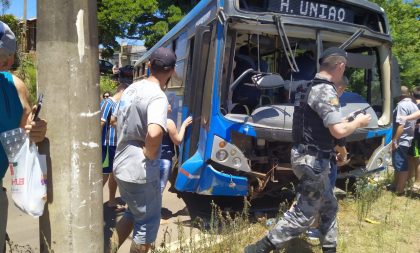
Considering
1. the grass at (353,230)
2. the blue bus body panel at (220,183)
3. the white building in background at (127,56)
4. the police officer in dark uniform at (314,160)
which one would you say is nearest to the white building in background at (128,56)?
→ the white building in background at (127,56)

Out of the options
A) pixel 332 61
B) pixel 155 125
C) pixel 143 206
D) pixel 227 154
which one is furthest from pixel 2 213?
pixel 332 61

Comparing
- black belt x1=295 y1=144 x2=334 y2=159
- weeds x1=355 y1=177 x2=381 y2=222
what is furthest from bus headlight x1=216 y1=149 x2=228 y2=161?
weeds x1=355 y1=177 x2=381 y2=222

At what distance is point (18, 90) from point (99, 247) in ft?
3.73

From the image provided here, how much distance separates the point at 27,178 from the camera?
7.90ft

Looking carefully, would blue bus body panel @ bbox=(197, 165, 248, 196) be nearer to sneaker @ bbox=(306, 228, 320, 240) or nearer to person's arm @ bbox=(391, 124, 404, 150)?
sneaker @ bbox=(306, 228, 320, 240)

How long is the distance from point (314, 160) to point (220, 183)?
156 centimetres

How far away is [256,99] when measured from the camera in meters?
5.56

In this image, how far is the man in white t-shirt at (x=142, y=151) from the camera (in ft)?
10.5

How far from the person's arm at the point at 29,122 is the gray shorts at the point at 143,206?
955 millimetres

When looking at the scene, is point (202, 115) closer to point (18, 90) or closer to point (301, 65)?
point (301, 65)

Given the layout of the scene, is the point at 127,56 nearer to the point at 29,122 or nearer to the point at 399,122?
the point at 399,122

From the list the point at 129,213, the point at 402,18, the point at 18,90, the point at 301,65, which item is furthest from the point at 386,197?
the point at 402,18

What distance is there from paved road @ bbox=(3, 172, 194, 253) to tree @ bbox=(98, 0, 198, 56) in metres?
16.4

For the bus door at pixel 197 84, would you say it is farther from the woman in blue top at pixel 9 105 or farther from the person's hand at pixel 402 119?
the person's hand at pixel 402 119
